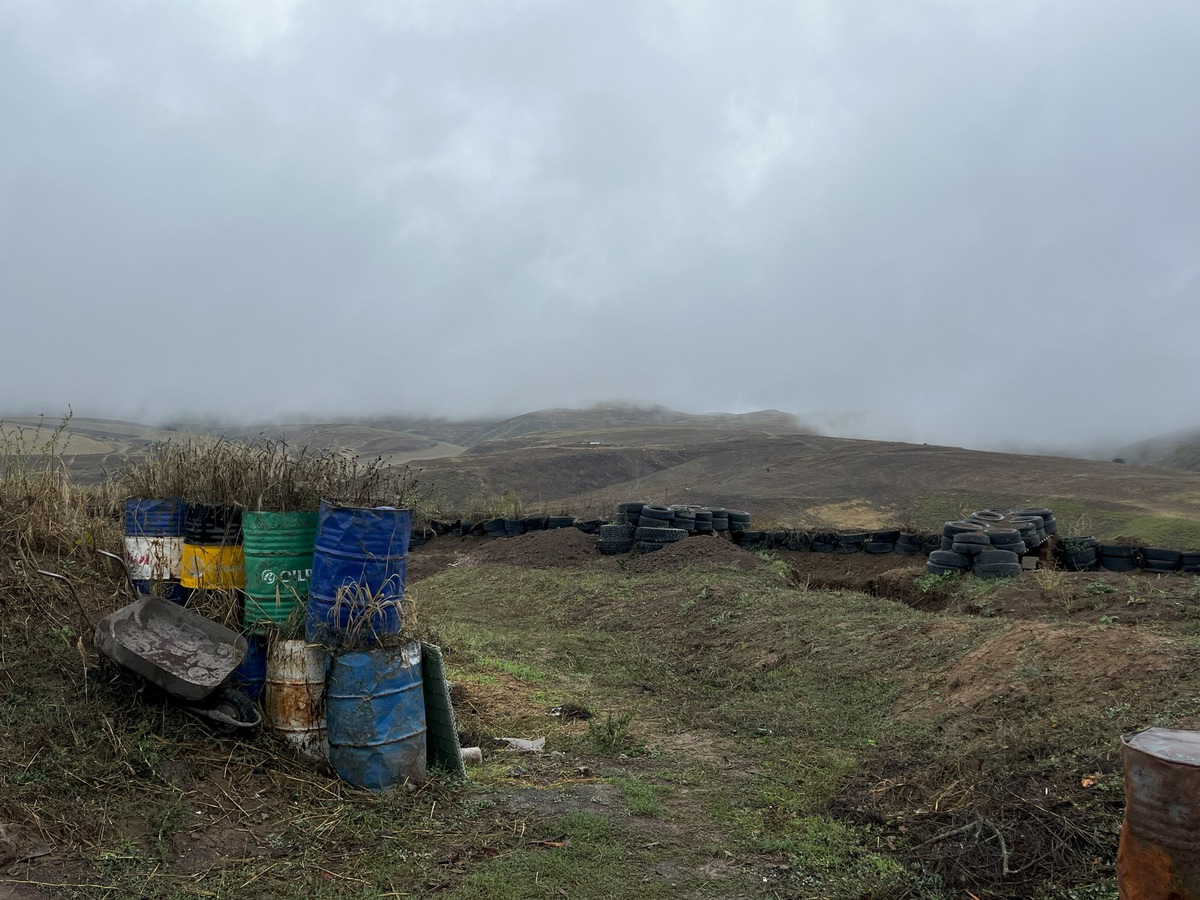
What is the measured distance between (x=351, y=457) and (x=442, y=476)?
110 ft

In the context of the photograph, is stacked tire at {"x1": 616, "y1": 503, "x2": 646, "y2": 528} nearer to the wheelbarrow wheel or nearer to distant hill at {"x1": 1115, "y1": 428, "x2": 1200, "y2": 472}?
the wheelbarrow wheel

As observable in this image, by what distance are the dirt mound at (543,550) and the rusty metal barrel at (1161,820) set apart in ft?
43.4

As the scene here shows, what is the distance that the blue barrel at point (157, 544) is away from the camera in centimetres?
517

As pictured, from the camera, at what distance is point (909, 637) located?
8.27 m

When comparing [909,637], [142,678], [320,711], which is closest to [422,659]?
[320,711]

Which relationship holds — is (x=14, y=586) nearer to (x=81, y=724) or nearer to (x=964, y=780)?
Result: (x=81, y=724)

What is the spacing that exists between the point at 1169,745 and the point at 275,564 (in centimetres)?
438

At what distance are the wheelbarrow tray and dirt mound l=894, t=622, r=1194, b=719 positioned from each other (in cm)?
505

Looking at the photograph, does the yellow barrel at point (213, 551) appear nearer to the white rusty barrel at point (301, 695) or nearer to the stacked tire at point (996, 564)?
the white rusty barrel at point (301, 695)

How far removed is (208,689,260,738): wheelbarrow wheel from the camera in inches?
177

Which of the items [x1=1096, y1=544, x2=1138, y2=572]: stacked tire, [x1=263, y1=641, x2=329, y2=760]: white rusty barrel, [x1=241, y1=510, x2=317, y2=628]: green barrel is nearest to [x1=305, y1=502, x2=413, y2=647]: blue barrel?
[x1=263, y1=641, x2=329, y2=760]: white rusty barrel

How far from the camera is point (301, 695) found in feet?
15.0

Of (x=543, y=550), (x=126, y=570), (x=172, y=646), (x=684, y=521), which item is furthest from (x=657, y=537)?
(x=172, y=646)

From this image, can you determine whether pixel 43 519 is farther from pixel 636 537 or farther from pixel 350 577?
pixel 636 537
